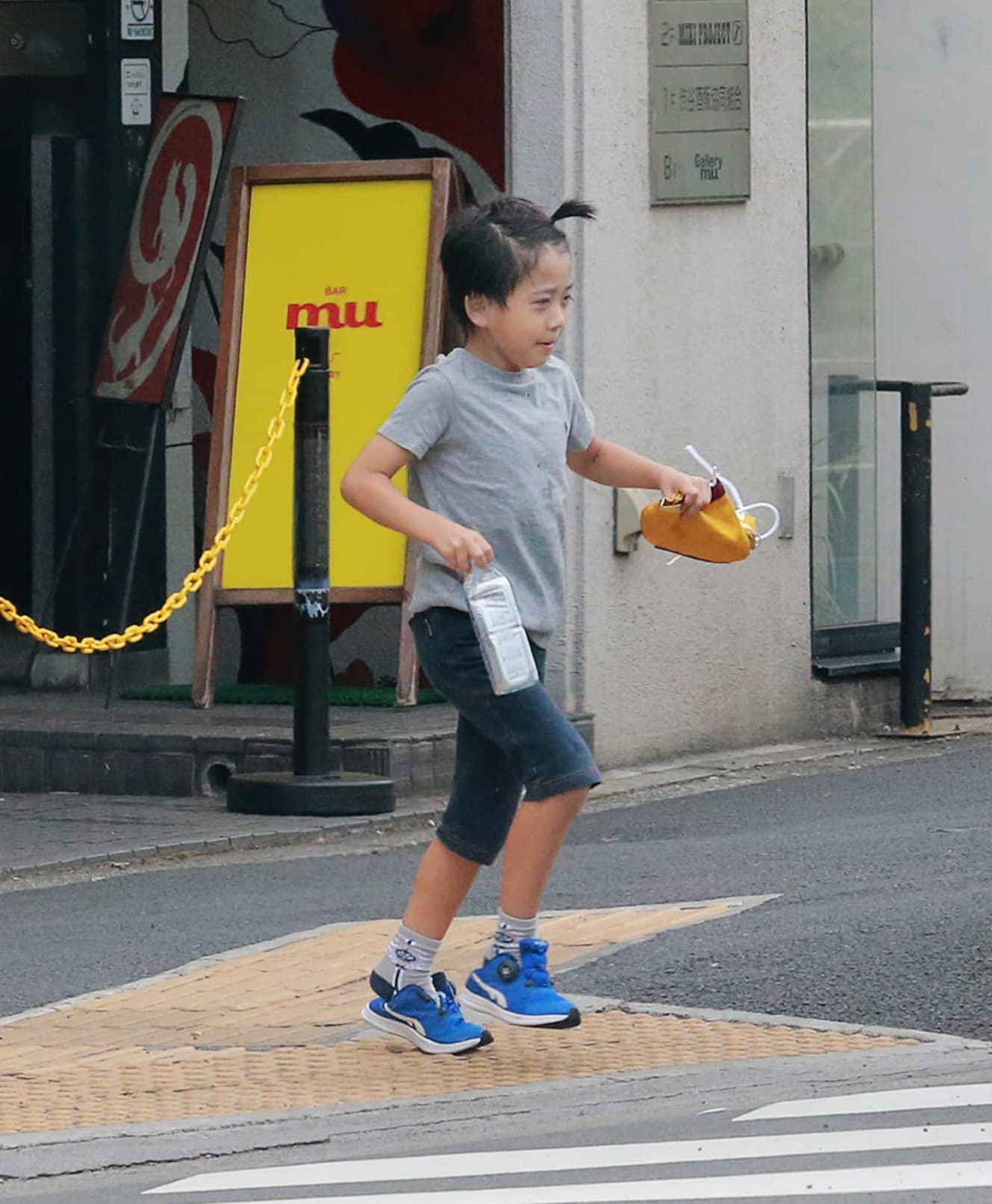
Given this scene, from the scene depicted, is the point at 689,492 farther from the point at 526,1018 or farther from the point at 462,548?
the point at 526,1018

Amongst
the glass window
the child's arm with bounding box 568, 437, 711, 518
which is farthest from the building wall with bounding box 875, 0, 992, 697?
the child's arm with bounding box 568, 437, 711, 518

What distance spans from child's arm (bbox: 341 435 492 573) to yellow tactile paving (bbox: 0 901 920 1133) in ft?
3.54

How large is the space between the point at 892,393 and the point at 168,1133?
7618 mm

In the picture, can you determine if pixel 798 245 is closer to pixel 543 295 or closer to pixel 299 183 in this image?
pixel 299 183

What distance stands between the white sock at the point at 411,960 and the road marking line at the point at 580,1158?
72 centimetres

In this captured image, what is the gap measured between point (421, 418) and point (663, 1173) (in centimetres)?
158

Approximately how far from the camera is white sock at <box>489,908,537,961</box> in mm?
5676

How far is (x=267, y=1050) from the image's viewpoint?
589cm

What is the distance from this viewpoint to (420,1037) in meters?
5.74

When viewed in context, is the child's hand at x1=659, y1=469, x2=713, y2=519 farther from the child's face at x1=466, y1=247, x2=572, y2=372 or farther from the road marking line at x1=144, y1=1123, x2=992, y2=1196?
the road marking line at x1=144, y1=1123, x2=992, y2=1196

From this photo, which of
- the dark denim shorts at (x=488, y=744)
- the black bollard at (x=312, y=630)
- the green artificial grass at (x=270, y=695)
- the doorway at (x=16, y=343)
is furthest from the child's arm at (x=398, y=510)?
the doorway at (x=16, y=343)

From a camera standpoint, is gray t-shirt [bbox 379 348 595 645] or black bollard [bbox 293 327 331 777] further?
black bollard [bbox 293 327 331 777]

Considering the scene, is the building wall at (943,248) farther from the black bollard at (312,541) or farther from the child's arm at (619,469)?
the child's arm at (619,469)

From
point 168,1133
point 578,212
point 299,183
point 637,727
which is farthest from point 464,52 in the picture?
point 168,1133
